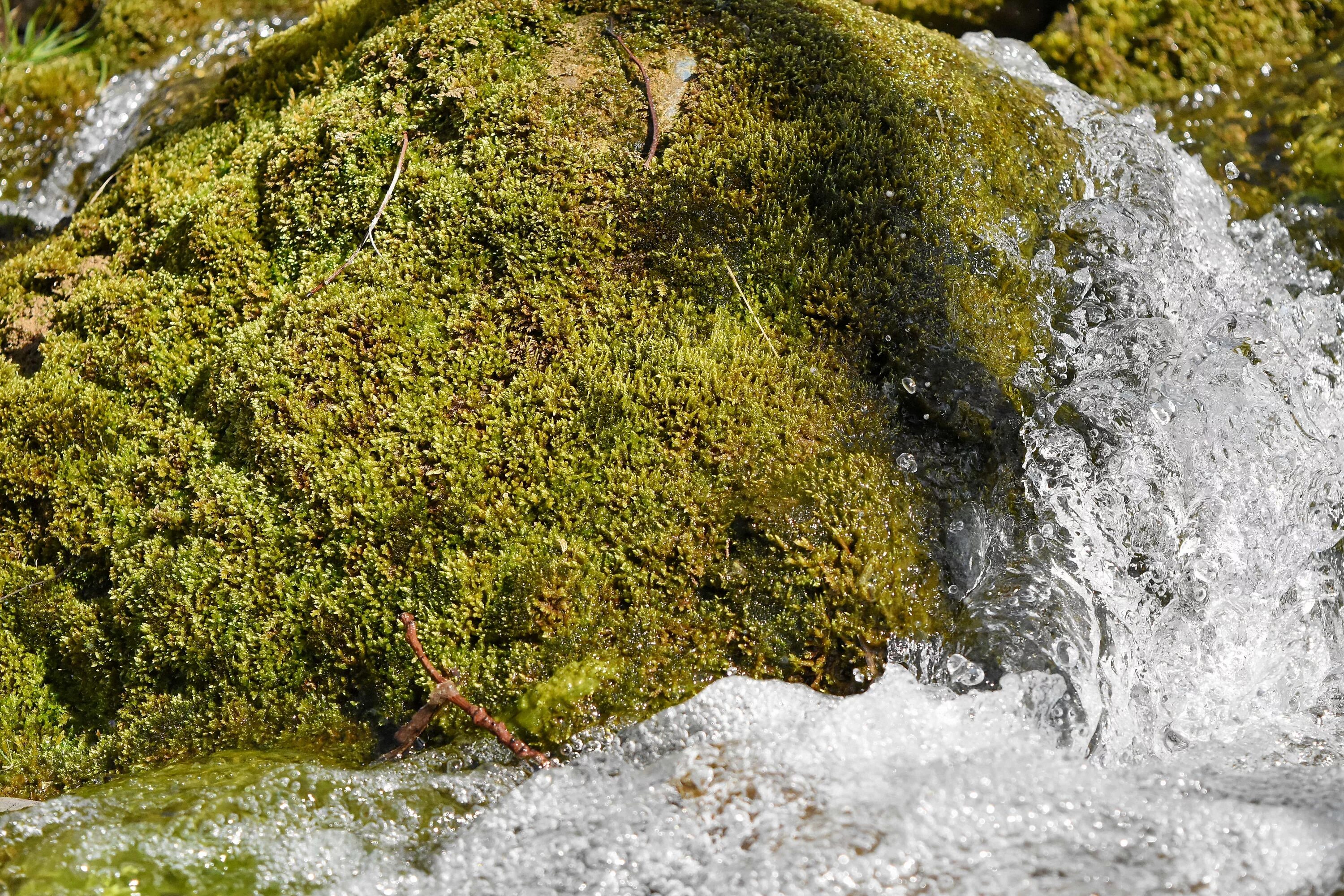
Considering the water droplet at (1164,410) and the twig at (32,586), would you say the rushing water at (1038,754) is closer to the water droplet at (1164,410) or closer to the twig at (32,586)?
the water droplet at (1164,410)

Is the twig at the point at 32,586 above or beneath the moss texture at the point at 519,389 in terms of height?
beneath

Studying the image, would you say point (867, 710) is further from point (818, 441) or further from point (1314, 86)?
point (1314, 86)

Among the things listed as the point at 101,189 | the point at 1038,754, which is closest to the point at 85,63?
the point at 101,189

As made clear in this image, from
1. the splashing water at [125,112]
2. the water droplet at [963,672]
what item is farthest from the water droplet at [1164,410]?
the splashing water at [125,112]

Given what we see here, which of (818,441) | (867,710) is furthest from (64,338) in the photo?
(867,710)

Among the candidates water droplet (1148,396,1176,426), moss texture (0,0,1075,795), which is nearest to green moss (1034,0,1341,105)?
moss texture (0,0,1075,795)

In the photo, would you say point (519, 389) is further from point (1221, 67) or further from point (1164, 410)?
point (1221, 67)
